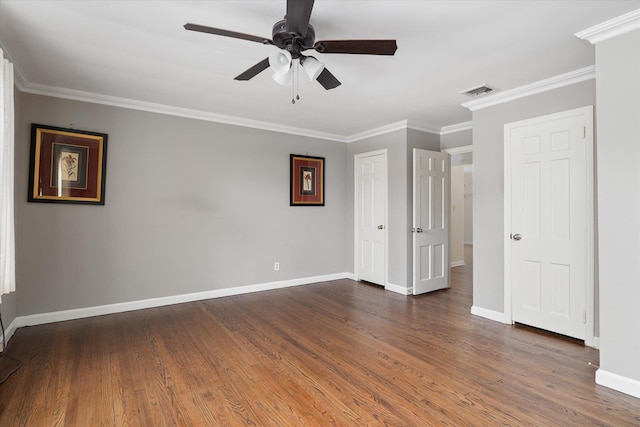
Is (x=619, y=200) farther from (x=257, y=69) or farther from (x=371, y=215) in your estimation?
(x=371, y=215)

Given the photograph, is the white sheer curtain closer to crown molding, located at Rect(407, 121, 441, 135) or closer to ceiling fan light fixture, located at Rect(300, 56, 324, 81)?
ceiling fan light fixture, located at Rect(300, 56, 324, 81)

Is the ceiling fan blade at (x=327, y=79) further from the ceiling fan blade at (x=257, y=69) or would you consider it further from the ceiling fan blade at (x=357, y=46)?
the ceiling fan blade at (x=257, y=69)

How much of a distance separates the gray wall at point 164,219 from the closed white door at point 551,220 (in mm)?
2948

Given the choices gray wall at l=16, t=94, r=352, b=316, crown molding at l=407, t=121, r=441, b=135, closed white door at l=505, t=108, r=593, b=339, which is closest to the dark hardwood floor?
closed white door at l=505, t=108, r=593, b=339

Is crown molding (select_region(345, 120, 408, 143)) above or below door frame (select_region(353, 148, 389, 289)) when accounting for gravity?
above

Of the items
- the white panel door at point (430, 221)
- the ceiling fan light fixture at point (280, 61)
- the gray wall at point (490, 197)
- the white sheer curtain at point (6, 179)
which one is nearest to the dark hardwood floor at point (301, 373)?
the gray wall at point (490, 197)

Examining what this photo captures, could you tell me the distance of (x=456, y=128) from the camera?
494cm

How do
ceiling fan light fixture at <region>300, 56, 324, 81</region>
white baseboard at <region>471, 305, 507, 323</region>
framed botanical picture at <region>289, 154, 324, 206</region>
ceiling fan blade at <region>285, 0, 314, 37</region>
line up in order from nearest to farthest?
1. ceiling fan blade at <region>285, 0, 314, 37</region>
2. ceiling fan light fixture at <region>300, 56, 324, 81</region>
3. white baseboard at <region>471, 305, 507, 323</region>
4. framed botanical picture at <region>289, 154, 324, 206</region>

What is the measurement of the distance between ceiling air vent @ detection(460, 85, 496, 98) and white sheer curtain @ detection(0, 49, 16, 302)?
13.0 feet

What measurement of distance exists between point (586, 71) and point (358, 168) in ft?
10.6

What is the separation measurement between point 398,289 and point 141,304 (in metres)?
3.46

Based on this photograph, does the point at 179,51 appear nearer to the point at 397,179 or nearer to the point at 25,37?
the point at 25,37

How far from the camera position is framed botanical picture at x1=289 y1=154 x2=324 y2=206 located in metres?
5.20

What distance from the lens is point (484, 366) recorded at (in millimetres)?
2596
